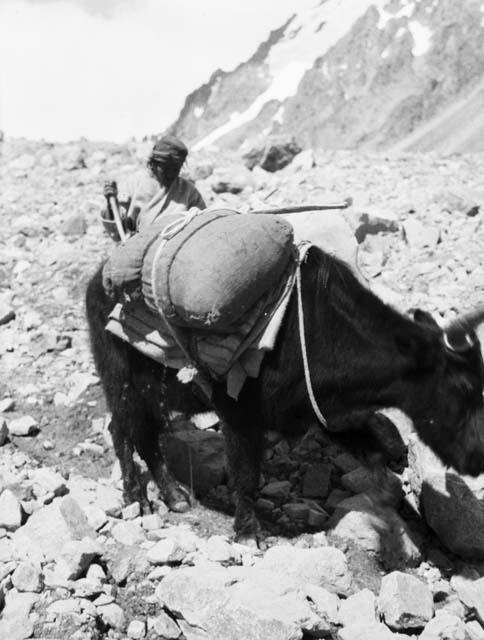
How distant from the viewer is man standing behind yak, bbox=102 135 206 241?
3883mm

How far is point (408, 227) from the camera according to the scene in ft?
19.5

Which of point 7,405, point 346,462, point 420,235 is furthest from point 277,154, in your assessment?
point 346,462

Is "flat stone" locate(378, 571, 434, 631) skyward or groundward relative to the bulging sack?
groundward

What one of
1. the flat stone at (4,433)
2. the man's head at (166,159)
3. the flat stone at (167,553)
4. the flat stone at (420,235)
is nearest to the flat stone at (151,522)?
the flat stone at (167,553)

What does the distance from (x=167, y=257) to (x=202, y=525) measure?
53.7 inches

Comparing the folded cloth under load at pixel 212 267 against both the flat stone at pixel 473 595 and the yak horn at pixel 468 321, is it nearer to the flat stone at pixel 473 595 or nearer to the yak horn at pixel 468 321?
the yak horn at pixel 468 321

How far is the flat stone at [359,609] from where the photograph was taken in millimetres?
2699

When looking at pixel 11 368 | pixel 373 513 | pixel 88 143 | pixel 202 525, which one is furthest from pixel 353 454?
pixel 88 143

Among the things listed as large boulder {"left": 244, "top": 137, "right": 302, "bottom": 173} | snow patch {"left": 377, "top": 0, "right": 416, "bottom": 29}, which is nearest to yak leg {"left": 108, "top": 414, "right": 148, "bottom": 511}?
large boulder {"left": 244, "top": 137, "right": 302, "bottom": 173}

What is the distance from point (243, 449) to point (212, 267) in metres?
0.93

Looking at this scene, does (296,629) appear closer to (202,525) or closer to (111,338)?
(202,525)

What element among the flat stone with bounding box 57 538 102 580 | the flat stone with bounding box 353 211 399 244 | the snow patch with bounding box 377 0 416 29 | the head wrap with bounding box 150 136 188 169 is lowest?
the flat stone with bounding box 57 538 102 580

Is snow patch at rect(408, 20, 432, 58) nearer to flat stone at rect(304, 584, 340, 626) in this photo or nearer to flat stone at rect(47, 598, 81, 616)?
flat stone at rect(304, 584, 340, 626)

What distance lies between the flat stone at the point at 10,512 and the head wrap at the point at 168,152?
1.84 metres
